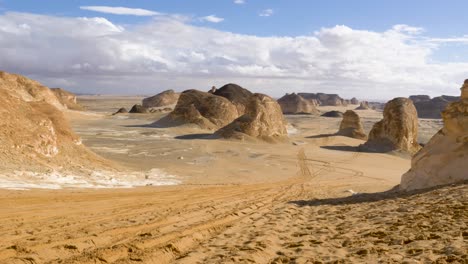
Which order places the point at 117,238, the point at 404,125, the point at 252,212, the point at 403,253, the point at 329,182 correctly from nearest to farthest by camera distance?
the point at 403,253, the point at 117,238, the point at 252,212, the point at 329,182, the point at 404,125

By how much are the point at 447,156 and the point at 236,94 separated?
135 feet

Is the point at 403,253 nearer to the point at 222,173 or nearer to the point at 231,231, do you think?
the point at 231,231

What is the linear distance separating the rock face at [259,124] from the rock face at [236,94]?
1216 cm

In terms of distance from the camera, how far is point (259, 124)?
35.6 meters

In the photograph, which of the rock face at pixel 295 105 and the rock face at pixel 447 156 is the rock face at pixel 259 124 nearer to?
the rock face at pixel 447 156

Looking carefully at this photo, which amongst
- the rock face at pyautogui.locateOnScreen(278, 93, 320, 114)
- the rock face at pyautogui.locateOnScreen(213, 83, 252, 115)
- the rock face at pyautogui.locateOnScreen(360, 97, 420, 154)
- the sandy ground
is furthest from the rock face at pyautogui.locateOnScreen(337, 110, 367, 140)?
the rock face at pyautogui.locateOnScreen(278, 93, 320, 114)

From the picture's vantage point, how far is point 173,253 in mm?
6363

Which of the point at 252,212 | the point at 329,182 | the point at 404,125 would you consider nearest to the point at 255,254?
the point at 252,212

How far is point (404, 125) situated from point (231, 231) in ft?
95.1

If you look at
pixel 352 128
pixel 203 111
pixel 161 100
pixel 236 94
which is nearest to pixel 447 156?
pixel 203 111

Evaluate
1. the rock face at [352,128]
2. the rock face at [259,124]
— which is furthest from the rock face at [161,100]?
the rock face at [259,124]

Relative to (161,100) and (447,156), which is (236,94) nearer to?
(161,100)

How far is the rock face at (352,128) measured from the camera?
44.2 meters

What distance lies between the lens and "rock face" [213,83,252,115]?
5109 cm
